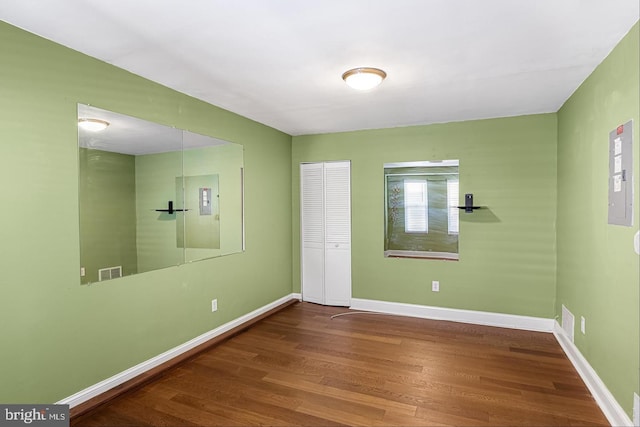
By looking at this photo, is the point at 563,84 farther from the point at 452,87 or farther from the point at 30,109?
the point at 30,109

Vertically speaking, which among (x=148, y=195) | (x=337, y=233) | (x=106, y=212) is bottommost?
(x=337, y=233)

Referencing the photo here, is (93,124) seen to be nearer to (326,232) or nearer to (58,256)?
(58,256)

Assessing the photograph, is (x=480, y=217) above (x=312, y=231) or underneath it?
above

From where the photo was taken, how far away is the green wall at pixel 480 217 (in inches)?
150

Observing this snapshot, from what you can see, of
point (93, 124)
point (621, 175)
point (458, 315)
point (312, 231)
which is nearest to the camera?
point (621, 175)

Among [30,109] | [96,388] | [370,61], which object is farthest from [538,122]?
[96,388]

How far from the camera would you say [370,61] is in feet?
8.10

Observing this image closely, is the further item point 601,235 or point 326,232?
point 326,232

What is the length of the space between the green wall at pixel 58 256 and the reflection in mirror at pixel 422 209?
8.52 feet

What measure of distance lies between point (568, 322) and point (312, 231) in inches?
120

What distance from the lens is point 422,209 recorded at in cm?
443

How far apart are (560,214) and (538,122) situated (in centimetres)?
103

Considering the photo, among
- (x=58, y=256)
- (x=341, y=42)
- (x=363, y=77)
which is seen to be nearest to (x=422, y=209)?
(x=363, y=77)

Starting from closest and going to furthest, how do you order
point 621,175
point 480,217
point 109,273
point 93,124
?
point 621,175
point 93,124
point 109,273
point 480,217
